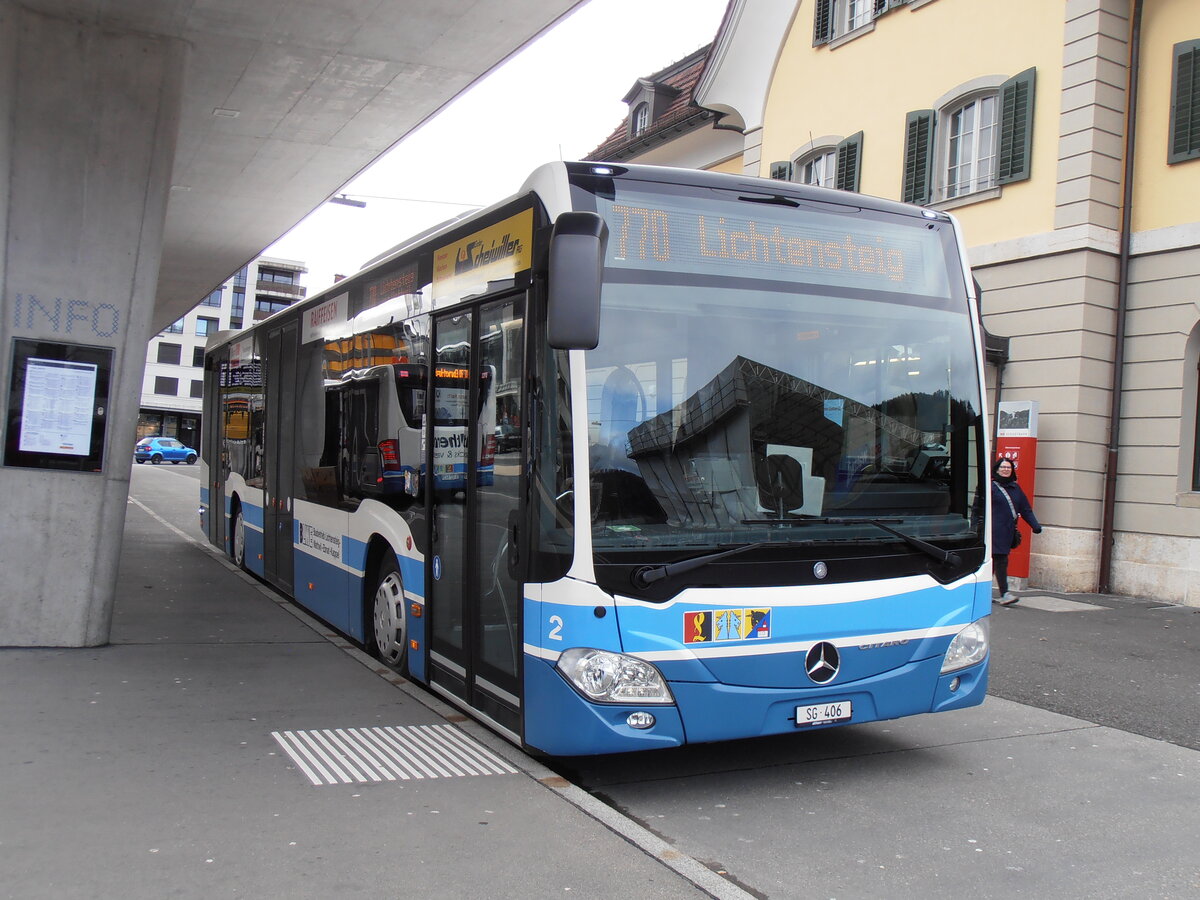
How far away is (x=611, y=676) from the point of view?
4.90m

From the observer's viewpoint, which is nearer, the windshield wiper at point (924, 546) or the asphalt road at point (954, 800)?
the asphalt road at point (954, 800)

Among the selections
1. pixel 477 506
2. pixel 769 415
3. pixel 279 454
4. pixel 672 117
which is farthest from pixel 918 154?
pixel 477 506

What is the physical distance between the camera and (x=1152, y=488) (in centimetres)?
1353

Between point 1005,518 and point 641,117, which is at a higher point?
point 641,117

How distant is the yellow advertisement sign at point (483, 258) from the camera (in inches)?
216

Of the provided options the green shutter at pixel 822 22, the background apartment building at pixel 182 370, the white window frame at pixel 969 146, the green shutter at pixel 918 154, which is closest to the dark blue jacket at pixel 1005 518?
the white window frame at pixel 969 146

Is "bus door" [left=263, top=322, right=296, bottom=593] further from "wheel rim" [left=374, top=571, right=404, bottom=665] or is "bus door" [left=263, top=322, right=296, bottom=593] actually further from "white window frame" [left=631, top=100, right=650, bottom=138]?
"white window frame" [left=631, top=100, right=650, bottom=138]

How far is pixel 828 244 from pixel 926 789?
2.76m

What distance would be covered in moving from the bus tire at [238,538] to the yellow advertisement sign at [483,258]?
7.04 meters

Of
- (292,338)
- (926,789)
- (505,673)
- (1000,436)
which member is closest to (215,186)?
(292,338)

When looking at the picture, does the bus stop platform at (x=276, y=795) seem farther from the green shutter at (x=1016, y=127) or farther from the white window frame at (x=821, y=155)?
the white window frame at (x=821, y=155)

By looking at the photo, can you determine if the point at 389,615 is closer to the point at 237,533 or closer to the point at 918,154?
the point at 237,533

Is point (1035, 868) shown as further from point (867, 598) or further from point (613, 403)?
point (613, 403)

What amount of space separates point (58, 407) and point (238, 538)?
5.17 m
